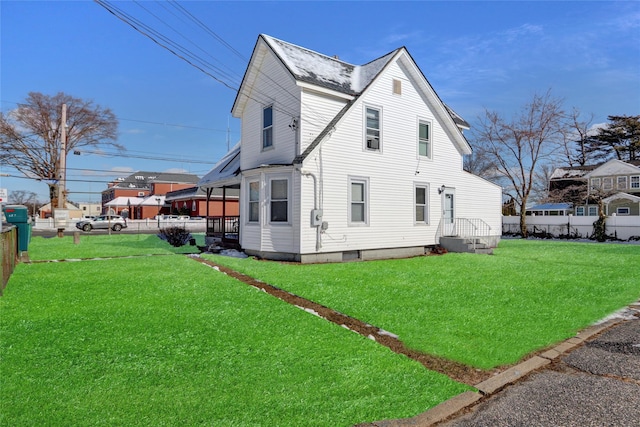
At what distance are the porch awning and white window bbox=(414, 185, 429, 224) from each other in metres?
7.50

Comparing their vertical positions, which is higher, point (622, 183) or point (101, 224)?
point (622, 183)

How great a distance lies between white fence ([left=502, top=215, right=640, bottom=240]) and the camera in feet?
75.9

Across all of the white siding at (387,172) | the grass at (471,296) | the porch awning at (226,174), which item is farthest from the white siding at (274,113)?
the grass at (471,296)

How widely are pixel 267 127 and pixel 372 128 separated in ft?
13.1

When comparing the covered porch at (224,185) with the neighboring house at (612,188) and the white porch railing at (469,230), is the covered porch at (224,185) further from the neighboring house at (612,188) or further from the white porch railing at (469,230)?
the neighboring house at (612,188)

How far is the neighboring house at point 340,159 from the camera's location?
12234mm

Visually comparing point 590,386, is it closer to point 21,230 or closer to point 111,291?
point 111,291

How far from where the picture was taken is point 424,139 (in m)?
15.5

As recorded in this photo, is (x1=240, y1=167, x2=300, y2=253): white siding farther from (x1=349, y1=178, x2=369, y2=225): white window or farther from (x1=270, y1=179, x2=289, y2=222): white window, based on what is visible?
(x1=349, y1=178, x2=369, y2=225): white window

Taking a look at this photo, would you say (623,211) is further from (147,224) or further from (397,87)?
(147,224)

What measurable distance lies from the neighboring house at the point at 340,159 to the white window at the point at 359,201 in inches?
1.5

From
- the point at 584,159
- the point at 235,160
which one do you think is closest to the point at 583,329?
the point at 235,160

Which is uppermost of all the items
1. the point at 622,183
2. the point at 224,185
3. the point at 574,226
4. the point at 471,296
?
the point at 622,183

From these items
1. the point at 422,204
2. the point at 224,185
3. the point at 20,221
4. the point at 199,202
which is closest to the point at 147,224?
the point at 199,202
